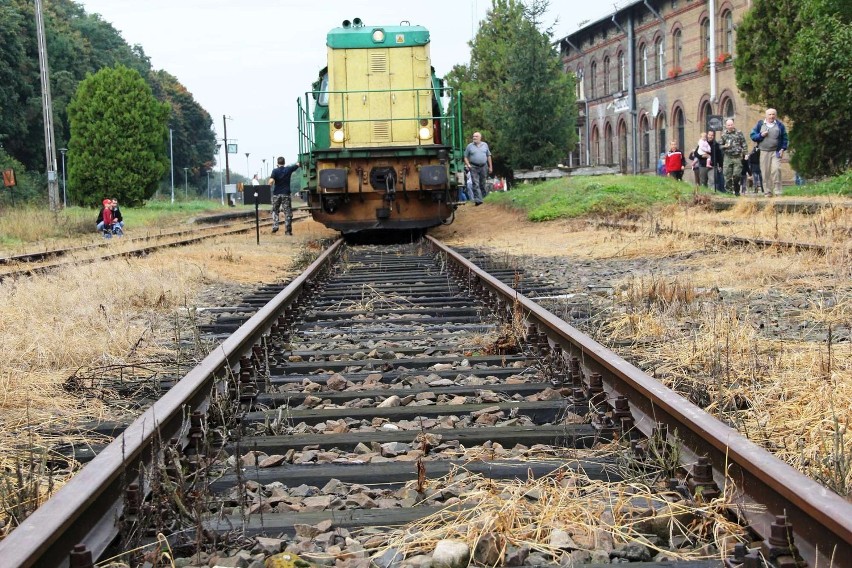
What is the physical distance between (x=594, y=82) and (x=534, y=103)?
28.1 meters

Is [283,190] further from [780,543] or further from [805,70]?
[780,543]

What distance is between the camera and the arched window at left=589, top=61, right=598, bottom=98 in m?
56.3

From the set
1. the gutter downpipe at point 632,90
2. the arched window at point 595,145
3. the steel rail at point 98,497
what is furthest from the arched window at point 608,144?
the steel rail at point 98,497

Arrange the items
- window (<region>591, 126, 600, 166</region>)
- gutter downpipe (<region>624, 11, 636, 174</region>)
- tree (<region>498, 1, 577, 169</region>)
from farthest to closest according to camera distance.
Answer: window (<region>591, 126, 600, 166</region>), gutter downpipe (<region>624, 11, 636, 174</region>), tree (<region>498, 1, 577, 169</region>)

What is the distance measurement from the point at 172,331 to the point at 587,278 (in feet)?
15.0

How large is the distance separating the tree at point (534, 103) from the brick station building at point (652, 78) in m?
7.03

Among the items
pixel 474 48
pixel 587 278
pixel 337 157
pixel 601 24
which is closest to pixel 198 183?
pixel 601 24

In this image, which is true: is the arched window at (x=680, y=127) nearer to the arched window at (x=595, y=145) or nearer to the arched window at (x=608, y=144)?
the arched window at (x=608, y=144)

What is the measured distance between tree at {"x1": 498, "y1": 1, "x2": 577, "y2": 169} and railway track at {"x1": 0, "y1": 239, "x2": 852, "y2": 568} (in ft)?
79.5

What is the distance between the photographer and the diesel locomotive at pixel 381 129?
1648 cm

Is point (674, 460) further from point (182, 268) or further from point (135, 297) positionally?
point (182, 268)

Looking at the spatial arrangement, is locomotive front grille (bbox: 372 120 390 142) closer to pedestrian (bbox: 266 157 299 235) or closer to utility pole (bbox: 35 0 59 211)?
pedestrian (bbox: 266 157 299 235)

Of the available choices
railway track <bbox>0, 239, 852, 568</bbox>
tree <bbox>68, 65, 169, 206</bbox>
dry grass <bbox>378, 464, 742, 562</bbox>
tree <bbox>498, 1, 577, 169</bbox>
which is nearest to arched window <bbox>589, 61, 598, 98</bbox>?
tree <bbox>68, 65, 169, 206</bbox>

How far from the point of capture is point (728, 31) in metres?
41.0
